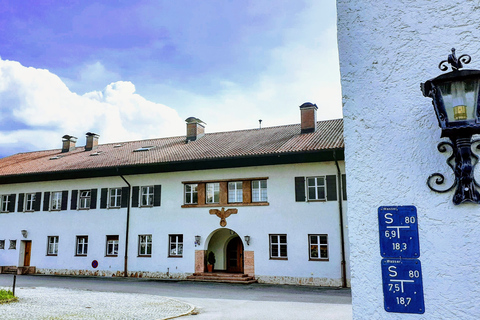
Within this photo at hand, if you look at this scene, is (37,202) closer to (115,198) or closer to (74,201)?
(74,201)

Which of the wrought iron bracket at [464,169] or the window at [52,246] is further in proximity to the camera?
the window at [52,246]

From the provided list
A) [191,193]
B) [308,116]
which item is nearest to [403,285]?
[191,193]

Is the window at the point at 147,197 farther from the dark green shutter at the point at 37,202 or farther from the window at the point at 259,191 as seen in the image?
the dark green shutter at the point at 37,202

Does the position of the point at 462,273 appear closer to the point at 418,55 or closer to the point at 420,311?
the point at 420,311

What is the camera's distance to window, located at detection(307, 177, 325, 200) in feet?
68.5

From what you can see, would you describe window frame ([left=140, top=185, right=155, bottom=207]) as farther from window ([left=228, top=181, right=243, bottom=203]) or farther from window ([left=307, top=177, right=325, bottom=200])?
window ([left=307, top=177, right=325, bottom=200])

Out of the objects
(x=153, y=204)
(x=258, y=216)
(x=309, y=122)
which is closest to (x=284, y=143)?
(x=309, y=122)

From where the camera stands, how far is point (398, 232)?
9.94 ft

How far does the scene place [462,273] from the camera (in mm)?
2834

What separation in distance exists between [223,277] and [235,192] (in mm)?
4428

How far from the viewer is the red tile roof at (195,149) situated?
2222cm

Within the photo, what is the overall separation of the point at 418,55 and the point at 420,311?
6.18 ft

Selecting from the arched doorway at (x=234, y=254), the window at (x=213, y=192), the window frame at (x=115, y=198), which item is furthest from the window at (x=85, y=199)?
the arched doorway at (x=234, y=254)

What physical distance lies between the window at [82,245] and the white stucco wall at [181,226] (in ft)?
1.13
